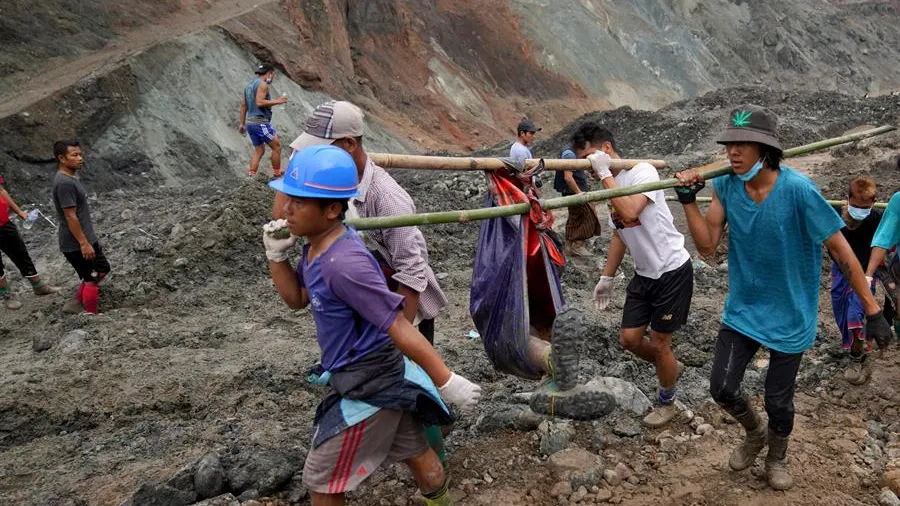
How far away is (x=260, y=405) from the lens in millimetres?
4738

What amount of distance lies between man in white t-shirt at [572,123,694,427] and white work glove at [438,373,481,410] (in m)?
1.74

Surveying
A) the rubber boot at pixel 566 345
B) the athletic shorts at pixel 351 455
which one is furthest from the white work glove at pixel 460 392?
the rubber boot at pixel 566 345

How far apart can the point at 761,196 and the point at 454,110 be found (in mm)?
20039

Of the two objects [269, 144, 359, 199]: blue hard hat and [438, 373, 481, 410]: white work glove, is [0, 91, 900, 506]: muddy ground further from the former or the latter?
[269, 144, 359, 199]: blue hard hat

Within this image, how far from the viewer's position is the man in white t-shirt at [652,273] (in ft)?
13.1

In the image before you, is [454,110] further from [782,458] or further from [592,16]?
[782,458]

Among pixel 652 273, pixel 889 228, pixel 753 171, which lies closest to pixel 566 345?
pixel 753 171

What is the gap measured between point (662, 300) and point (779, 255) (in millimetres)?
940

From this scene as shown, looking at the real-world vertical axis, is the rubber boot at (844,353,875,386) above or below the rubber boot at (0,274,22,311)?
above

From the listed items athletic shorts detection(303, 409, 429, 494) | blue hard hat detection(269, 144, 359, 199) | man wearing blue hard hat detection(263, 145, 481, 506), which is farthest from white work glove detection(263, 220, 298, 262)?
athletic shorts detection(303, 409, 429, 494)

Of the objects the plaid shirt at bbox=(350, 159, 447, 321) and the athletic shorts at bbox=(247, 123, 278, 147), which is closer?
the plaid shirt at bbox=(350, 159, 447, 321)

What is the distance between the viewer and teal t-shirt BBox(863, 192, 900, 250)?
4.53 m

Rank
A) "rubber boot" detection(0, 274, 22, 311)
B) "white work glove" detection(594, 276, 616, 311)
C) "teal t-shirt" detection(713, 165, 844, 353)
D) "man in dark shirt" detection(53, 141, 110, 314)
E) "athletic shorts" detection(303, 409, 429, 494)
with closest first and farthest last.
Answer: "athletic shorts" detection(303, 409, 429, 494)
"teal t-shirt" detection(713, 165, 844, 353)
"white work glove" detection(594, 276, 616, 311)
"man in dark shirt" detection(53, 141, 110, 314)
"rubber boot" detection(0, 274, 22, 311)

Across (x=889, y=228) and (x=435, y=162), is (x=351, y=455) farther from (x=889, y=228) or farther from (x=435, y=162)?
(x=889, y=228)
